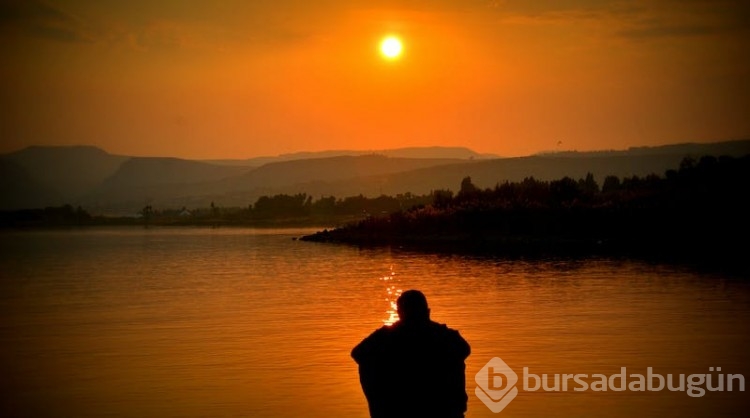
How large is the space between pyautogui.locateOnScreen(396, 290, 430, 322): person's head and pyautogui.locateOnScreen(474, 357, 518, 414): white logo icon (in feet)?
26.7

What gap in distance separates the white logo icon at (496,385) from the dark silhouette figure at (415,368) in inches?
304

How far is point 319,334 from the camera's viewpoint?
1149 inches

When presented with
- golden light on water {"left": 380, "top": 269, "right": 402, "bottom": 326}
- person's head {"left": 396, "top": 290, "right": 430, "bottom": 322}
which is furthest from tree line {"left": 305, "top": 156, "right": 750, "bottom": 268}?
person's head {"left": 396, "top": 290, "right": 430, "bottom": 322}

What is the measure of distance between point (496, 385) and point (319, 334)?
926cm

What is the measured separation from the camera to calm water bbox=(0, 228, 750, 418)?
63.8 feet

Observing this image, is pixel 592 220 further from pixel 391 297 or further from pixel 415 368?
pixel 415 368

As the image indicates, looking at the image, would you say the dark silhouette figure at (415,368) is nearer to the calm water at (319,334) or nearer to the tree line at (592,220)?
the calm water at (319,334)

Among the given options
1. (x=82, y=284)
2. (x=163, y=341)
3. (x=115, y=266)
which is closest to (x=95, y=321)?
(x=163, y=341)

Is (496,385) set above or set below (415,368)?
below

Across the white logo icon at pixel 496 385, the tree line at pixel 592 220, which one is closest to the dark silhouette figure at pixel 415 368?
the white logo icon at pixel 496 385

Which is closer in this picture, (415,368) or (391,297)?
(415,368)

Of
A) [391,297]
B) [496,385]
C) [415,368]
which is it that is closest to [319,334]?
[496,385]

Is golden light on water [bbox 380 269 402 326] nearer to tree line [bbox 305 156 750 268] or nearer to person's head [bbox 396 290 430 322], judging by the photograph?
person's head [bbox 396 290 430 322]

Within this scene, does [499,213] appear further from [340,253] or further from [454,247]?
[340,253]
